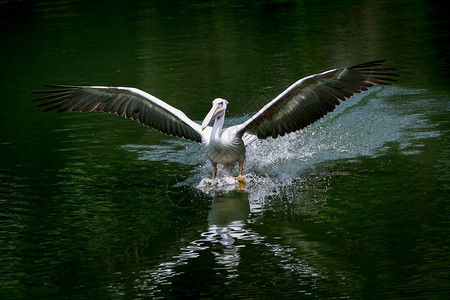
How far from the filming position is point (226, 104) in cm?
923

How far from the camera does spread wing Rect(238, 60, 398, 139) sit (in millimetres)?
8414

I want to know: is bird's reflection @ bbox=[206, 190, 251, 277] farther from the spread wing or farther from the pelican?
the spread wing

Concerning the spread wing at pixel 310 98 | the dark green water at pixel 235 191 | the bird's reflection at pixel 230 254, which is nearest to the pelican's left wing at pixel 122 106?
the dark green water at pixel 235 191

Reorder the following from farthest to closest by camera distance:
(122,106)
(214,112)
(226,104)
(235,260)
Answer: (122,106), (226,104), (214,112), (235,260)

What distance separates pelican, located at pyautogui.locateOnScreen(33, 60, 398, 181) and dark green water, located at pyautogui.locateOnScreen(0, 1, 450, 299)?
449mm

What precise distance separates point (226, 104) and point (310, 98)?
99 centimetres

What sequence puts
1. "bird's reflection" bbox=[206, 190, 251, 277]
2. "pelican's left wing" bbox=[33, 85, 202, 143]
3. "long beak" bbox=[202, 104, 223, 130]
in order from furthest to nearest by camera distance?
1. "pelican's left wing" bbox=[33, 85, 202, 143]
2. "long beak" bbox=[202, 104, 223, 130]
3. "bird's reflection" bbox=[206, 190, 251, 277]

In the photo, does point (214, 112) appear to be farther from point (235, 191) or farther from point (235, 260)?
point (235, 260)

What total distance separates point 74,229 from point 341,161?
3142mm

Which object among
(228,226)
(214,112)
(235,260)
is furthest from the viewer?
(214,112)

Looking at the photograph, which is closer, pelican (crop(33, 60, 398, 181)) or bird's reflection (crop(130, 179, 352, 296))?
bird's reflection (crop(130, 179, 352, 296))

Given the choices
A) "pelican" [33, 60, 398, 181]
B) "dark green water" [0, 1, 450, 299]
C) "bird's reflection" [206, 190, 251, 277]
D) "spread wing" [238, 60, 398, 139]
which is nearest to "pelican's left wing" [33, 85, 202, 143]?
"pelican" [33, 60, 398, 181]

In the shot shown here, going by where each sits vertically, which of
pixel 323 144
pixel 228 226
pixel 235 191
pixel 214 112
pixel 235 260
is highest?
pixel 214 112

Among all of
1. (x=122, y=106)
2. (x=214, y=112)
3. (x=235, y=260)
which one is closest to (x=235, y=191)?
(x=214, y=112)
